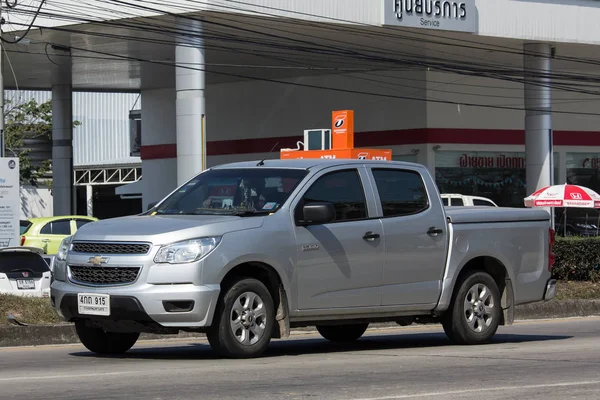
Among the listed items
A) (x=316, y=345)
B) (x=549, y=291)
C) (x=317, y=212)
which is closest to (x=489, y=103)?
(x=549, y=291)

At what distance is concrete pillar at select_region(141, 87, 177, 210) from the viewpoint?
4591cm

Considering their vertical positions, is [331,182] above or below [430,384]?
Answer: above

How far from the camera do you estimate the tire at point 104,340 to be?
11367 millimetres

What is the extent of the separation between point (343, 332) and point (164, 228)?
3.41 m

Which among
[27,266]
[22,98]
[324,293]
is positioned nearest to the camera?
[324,293]

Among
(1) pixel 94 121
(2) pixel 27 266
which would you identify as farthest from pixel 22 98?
(2) pixel 27 266

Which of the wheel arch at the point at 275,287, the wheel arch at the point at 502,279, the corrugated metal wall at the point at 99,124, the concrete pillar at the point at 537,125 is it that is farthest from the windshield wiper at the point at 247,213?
the corrugated metal wall at the point at 99,124

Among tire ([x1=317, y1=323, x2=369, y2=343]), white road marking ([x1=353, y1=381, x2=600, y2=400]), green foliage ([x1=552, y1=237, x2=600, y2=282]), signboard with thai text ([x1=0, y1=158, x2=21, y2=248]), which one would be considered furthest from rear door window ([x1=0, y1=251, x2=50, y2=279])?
white road marking ([x1=353, y1=381, x2=600, y2=400])

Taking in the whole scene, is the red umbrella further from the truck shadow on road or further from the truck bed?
the truck bed

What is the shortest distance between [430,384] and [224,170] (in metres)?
3.67

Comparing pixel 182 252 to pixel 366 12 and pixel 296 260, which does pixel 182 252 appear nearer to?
pixel 296 260

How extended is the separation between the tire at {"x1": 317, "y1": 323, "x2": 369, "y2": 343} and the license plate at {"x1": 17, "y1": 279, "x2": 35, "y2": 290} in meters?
5.72

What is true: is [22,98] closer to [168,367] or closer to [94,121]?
[94,121]

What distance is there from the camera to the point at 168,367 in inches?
398
